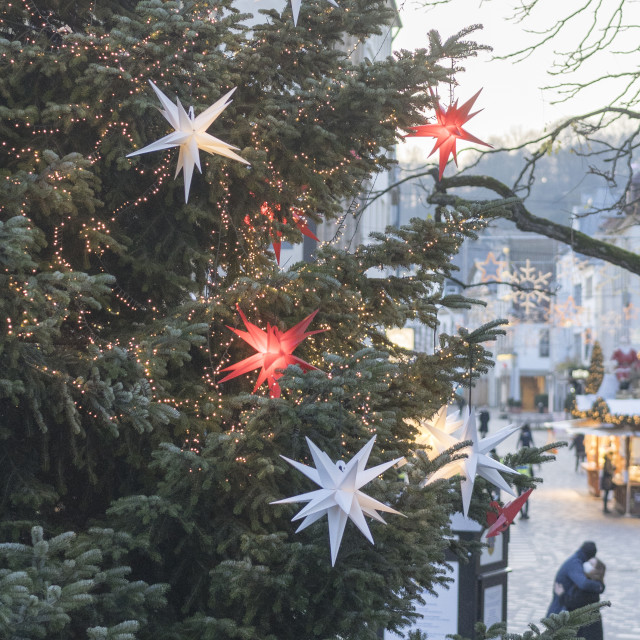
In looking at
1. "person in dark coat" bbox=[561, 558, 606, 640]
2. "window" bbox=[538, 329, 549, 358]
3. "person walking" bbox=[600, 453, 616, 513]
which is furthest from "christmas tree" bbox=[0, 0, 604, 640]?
"window" bbox=[538, 329, 549, 358]

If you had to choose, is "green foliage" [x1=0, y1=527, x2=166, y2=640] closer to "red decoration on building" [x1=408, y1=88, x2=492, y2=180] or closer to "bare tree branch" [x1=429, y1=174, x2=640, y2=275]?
"red decoration on building" [x1=408, y1=88, x2=492, y2=180]

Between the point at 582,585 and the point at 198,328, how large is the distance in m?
6.65

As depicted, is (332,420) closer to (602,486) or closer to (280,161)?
(280,161)

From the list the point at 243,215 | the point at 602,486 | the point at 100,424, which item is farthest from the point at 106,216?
the point at 602,486

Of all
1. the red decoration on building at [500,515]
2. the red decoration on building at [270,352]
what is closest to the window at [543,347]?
the red decoration on building at [500,515]

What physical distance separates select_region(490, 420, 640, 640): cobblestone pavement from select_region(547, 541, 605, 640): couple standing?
2.31 meters

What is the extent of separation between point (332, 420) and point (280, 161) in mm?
1488

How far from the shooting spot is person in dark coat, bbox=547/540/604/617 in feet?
31.8

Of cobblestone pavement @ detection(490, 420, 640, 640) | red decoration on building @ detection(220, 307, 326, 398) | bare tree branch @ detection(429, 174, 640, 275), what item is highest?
bare tree branch @ detection(429, 174, 640, 275)

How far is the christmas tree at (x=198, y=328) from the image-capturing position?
4.04 meters

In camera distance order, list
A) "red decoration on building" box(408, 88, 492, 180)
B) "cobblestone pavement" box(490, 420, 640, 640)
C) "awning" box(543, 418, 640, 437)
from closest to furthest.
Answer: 1. "red decoration on building" box(408, 88, 492, 180)
2. "cobblestone pavement" box(490, 420, 640, 640)
3. "awning" box(543, 418, 640, 437)

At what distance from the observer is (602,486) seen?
74.9 feet

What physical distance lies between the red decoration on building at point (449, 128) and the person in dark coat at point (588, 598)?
583cm

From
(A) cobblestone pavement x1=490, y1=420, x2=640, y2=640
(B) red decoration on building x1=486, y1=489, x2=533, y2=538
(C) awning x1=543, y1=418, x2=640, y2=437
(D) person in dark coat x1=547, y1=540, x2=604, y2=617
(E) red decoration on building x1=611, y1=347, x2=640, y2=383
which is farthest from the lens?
(E) red decoration on building x1=611, y1=347, x2=640, y2=383
